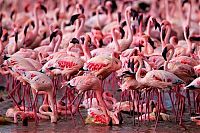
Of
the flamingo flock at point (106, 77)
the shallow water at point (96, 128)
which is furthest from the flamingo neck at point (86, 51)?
the shallow water at point (96, 128)

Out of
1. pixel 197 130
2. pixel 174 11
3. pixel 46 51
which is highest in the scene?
pixel 174 11

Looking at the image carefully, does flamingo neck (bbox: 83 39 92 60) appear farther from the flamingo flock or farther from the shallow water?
the shallow water

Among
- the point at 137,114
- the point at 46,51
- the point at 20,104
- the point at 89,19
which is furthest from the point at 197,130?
the point at 89,19

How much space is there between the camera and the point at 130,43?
43.8ft

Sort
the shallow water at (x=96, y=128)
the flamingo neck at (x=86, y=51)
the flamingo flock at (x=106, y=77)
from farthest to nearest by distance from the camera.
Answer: the flamingo neck at (x=86, y=51) → the flamingo flock at (x=106, y=77) → the shallow water at (x=96, y=128)

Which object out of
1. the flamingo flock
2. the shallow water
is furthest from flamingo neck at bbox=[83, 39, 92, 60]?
the shallow water

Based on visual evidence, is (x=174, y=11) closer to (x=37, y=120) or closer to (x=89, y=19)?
(x=89, y=19)

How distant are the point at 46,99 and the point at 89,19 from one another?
888cm

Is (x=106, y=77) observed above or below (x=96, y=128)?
above

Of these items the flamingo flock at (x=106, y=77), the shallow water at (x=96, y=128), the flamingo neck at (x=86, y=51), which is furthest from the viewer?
the flamingo neck at (x=86, y=51)

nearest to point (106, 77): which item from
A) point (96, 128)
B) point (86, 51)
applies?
point (86, 51)

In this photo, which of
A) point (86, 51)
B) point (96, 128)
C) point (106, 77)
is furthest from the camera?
point (86, 51)

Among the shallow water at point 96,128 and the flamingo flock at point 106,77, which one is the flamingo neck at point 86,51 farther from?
the shallow water at point 96,128

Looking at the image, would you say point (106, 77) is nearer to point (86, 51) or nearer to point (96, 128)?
point (86, 51)
